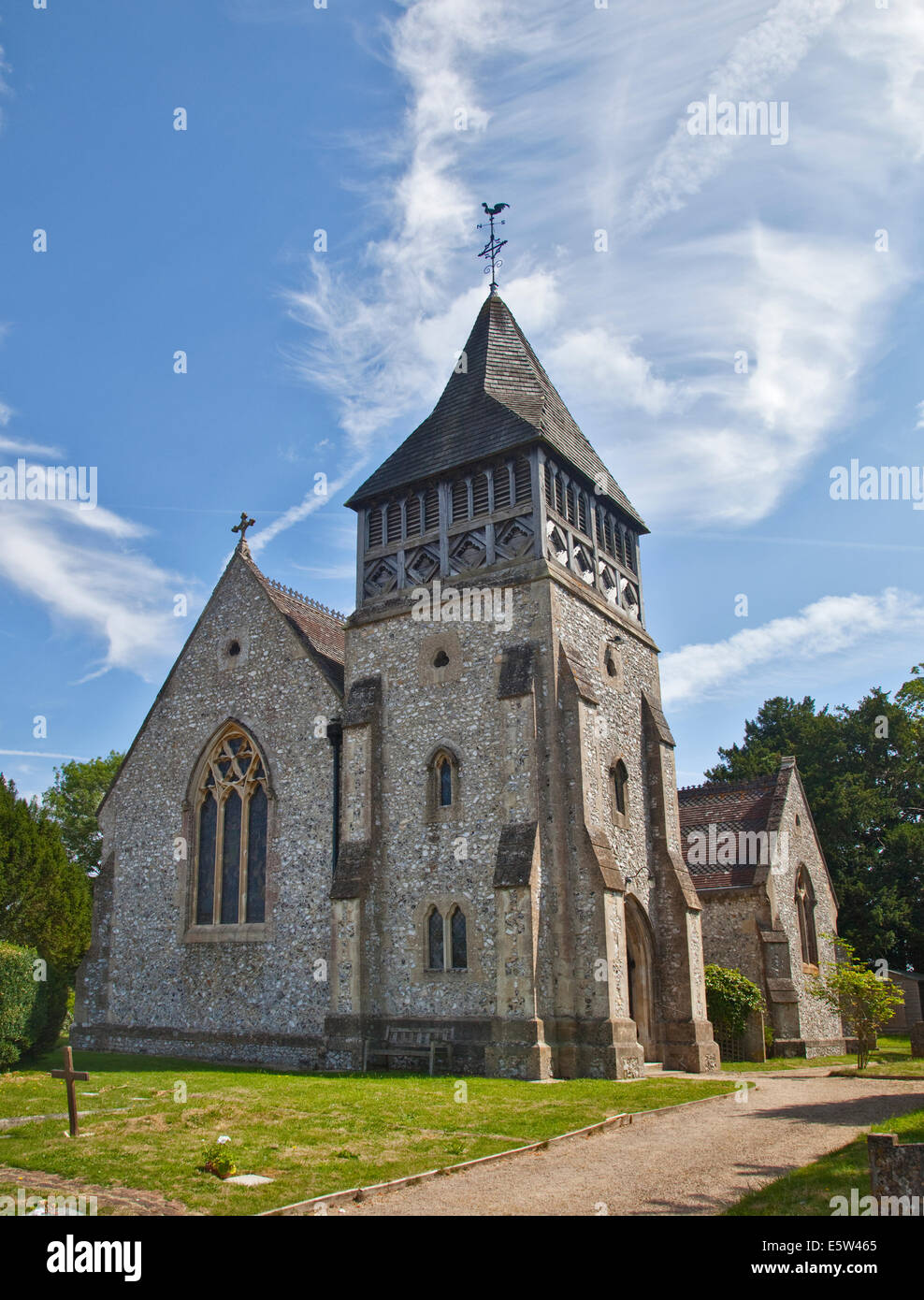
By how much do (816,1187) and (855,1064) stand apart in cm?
1693

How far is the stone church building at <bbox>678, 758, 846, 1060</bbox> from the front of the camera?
25.3 m

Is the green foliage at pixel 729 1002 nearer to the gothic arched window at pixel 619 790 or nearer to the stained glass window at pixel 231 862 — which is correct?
the gothic arched window at pixel 619 790

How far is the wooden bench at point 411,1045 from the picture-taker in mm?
18438

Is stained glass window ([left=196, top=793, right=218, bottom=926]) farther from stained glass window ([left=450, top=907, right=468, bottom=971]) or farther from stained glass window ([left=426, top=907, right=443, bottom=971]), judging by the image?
stained glass window ([left=450, top=907, right=468, bottom=971])

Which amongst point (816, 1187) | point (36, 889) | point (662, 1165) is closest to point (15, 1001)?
point (36, 889)

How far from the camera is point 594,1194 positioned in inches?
319

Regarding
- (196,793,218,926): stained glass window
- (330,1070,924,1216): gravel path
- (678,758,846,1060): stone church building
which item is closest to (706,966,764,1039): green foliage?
(678,758,846,1060): stone church building

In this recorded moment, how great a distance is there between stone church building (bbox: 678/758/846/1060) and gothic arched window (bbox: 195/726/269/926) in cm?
1230

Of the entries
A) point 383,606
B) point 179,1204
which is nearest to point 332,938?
point 383,606

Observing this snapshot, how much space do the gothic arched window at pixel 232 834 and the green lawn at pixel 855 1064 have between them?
1166 centimetres

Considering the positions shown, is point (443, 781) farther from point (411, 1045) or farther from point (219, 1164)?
point (219, 1164)

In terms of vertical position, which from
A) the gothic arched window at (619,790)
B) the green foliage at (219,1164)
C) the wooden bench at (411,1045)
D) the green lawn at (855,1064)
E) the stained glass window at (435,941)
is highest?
the gothic arched window at (619,790)

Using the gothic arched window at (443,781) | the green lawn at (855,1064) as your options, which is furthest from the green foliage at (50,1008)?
the green lawn at (855,1064)
